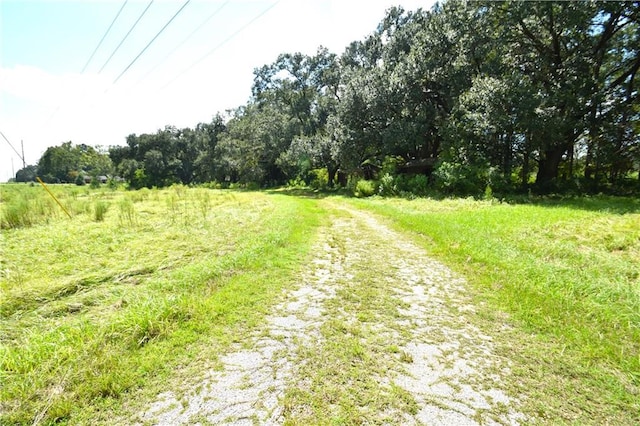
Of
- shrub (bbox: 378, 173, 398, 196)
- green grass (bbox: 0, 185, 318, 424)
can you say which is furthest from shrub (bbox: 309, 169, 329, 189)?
green grass (bbox: 0, 185, 318, 424)

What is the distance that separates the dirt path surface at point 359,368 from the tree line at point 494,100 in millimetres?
14253

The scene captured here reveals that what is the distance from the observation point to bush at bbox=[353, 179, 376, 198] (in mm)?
20938

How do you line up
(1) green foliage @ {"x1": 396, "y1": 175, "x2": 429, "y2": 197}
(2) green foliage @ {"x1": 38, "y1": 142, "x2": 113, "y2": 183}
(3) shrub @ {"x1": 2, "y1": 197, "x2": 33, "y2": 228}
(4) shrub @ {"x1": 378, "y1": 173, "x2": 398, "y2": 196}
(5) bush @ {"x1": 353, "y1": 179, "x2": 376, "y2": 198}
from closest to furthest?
(3) shrub @ {"x1": 2, "y1": 197, "x2": 33, "y2": 228} → (1) green foliage @ {"x1": 396, "y1": 175, "x2": 429, "y2": 197} → (4) shrub @ {"x1": 378, "y1": 173, "x2": 398, "y2": 196} → (5) bush @ {"x1": 353, "y1": 179, "x2": 376, "y2": 198} → (2) green foliage @ {"x1": 38, "y1": 142, "x2": 113, "y2": 183}

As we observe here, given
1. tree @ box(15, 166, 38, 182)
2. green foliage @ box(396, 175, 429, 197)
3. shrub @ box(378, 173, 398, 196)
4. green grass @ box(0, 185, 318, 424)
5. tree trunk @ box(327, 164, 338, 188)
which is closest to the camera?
green grass @ box(0, 185, 318, 424)

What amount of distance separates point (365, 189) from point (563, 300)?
1743cm

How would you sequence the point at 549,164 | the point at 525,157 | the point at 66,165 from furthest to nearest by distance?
1. the point at 66,165
2. the point at 549,164
3. the point at 525,157

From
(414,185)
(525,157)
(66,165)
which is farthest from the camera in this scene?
(66,165)

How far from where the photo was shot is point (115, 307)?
3.93 meters

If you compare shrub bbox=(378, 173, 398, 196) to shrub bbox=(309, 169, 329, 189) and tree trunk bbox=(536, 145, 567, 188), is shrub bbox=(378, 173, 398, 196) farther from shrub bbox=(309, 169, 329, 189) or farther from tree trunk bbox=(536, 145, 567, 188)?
shrub bbox=(309, 169, 329, 189)

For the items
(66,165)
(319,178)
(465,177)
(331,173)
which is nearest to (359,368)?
(465,177)

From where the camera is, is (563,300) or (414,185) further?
(414,185)

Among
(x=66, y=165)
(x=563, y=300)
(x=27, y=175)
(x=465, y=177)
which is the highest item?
(x=66, y=165)

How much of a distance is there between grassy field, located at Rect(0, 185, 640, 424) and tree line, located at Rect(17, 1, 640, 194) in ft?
28.5

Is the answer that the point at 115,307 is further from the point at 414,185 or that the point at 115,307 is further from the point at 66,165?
the point at 66,165
